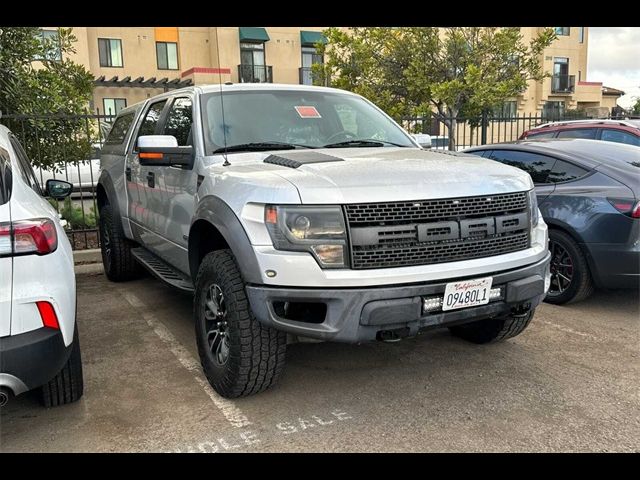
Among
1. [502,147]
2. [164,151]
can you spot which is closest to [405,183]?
[164,151]

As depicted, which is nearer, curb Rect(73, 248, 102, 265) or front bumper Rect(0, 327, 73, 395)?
front bumper Rect(0, 327, 73, 395)

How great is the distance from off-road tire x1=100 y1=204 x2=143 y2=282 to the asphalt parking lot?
1.48 metres

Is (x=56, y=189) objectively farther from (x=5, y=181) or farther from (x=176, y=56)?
(x=176, y=56)

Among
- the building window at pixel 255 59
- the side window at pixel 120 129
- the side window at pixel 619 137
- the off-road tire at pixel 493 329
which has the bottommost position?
the off-road tire at pixel 493 329

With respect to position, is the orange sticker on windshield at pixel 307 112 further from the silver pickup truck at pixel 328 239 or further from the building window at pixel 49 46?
the building window at pixel 49 46

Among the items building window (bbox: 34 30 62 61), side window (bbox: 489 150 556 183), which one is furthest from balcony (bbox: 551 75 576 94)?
building window (bbox: 34 30 62 61)

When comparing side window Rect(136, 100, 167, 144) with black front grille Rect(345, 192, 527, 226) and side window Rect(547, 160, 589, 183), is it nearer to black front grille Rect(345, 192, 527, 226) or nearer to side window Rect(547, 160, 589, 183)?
black front grille Rect(345, 192, 527, 226)

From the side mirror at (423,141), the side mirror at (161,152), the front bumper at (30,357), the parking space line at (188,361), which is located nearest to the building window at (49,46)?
the parking space line at (188,361)

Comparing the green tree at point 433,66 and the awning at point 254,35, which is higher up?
the awning at point 254,35

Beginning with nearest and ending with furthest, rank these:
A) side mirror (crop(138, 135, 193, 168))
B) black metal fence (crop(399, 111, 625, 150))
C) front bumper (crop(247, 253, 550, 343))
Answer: front bumper (crop(247, 253, 550, 343)) → side mirror (crop(138, 135, 193, 168)) → black metal fence (crop(399, 111, 625, 150))

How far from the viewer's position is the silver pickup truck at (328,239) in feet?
9.61

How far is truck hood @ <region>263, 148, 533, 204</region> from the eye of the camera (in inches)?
116

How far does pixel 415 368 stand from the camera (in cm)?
398
